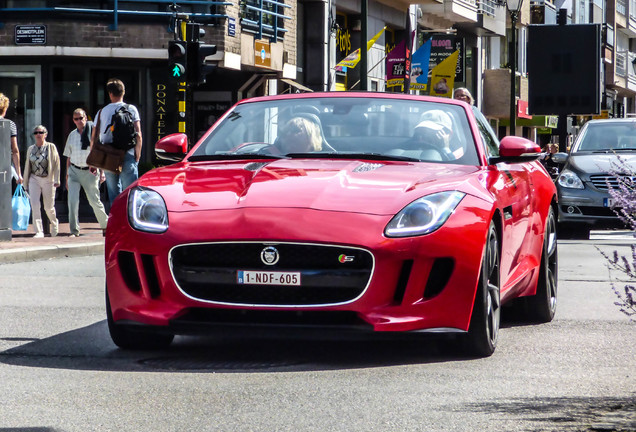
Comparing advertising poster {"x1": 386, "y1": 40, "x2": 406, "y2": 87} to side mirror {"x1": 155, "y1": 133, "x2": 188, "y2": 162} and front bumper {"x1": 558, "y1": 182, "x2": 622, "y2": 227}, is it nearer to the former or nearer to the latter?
front bumper {"x1": 558, "y1": 182, "x2": 622, "y2": 227}

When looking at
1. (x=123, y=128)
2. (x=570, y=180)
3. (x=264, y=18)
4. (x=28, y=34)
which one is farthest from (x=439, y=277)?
(x=264, y=18)

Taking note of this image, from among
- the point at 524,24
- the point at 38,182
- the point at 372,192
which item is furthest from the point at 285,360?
the point at 524,24

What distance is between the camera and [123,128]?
15.9 metres

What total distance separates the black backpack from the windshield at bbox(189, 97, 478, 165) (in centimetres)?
798

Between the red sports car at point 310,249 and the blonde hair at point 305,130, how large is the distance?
25 centimetres

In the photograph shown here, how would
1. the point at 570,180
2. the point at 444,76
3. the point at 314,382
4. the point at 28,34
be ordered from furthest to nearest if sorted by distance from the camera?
the point at 444,76, the point at 28,34, the point at 570,180, the point at 314,382

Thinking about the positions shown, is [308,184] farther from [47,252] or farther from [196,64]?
[196,64]

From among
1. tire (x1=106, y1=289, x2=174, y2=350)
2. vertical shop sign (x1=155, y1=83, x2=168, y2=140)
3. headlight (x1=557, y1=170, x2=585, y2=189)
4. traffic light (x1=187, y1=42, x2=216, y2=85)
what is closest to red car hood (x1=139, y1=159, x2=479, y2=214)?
tire (x1=106, y1=289, x2=174, y2=350)

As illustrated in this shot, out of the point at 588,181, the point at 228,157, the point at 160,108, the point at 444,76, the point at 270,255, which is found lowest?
the point at 588,181

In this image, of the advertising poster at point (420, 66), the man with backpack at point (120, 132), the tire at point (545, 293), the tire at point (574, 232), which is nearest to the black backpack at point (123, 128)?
the man with backpack at point (120, 132)

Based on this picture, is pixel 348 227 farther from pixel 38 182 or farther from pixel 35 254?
pixel 38 182

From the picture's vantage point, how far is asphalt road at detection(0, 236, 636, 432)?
5133 mm

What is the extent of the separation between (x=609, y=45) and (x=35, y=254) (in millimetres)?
60714

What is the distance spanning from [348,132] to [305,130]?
0.25 m
